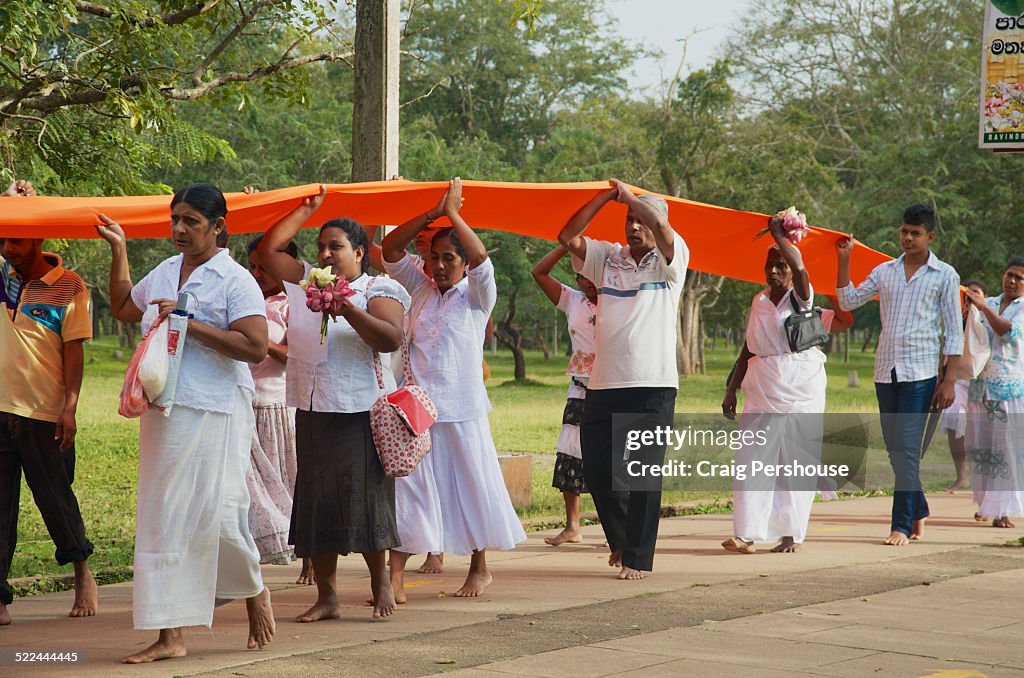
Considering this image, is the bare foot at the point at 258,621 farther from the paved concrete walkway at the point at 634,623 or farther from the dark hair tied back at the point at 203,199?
the dark hair tied back at the point at 203,199

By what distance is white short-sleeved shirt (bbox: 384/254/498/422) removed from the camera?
693cm

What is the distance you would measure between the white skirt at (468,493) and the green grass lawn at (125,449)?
7.35 ft

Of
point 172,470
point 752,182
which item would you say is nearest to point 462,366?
point 172,470

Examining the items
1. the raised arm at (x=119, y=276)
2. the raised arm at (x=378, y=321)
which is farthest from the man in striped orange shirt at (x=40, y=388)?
the raised arm at (x=378, y=321)

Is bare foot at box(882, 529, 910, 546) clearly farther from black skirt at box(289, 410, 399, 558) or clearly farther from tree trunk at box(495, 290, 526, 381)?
tree trunk at box(495, 290, 526, 381)

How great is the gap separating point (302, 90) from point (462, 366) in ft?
15.9

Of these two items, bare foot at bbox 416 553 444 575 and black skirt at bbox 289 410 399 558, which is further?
bare foot at bbox 416 553 444 575

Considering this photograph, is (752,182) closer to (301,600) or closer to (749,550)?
(749,550)

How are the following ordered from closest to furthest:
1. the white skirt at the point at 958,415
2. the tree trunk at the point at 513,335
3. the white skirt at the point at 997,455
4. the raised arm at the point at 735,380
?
1. the raised arm at the point at 735,380
2. the white skirt at the point at 997,455
3. the white skirt at the point at 958,415
4. the tree trunk at the point at 513,335

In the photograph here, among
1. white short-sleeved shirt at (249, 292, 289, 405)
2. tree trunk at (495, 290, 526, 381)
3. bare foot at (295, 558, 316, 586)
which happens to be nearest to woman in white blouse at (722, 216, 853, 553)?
bare foot at (295, 558, 316, 586)

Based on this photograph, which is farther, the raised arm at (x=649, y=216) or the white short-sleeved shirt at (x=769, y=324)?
the white short-sleeved shirt at (x=769, y=324)

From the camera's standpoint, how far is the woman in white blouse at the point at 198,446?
205 inches

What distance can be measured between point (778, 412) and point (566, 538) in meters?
1.73

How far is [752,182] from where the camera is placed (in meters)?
35.0
